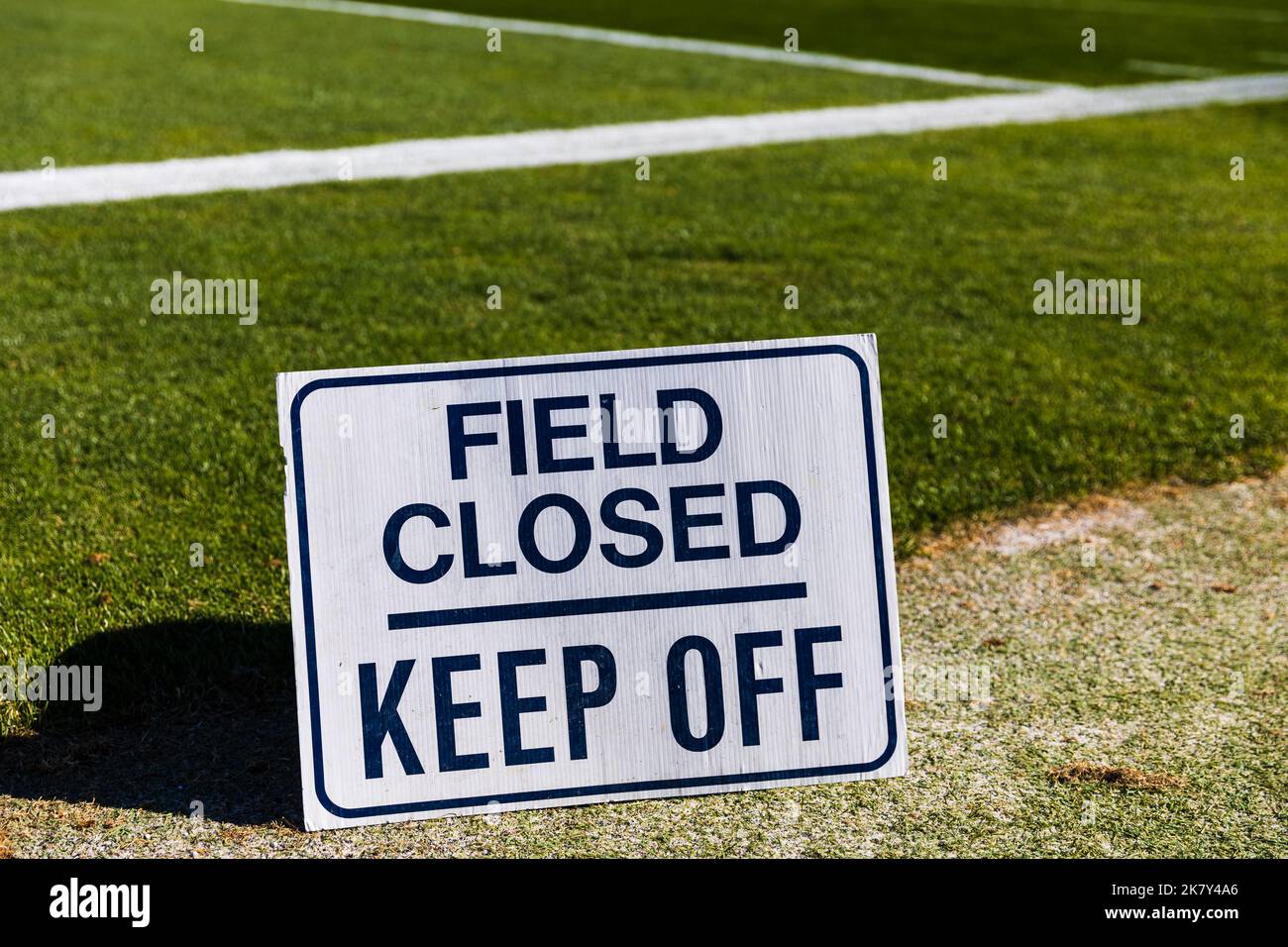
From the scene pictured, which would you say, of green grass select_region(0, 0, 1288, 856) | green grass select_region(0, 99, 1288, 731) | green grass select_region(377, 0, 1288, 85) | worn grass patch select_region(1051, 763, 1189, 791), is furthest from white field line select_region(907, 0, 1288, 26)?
worn grass patch select_region(1051, 763, 1189, 791)

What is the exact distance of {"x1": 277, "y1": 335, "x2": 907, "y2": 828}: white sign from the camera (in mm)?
2961

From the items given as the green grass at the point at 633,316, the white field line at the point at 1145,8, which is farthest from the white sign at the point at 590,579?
the white field line at the point at 1145,8

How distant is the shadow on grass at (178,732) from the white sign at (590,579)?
0.52m

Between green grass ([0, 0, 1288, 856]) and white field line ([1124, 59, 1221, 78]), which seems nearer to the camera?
green grass ([0, 0, 1288, 856])

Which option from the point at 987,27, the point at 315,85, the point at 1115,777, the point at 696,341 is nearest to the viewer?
the point at 1115,777

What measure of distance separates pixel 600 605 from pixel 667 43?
16852 mm

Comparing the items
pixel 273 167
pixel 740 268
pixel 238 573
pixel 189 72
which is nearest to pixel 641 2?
pixel 189 72

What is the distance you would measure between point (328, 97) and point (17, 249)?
18.3 ft

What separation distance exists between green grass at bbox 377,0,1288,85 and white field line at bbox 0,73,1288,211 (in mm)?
1804

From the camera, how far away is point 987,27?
21469mm

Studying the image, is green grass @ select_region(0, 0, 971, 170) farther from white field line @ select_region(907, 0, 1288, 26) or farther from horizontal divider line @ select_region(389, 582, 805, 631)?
white field line @ select_region(907, 0, 1288, 26)

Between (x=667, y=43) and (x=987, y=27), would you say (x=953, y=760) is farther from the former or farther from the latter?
(x=987, y=27)

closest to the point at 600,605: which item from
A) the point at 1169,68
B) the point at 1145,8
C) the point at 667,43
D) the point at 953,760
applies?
the point at 953,760

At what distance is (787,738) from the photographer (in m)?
3.03
